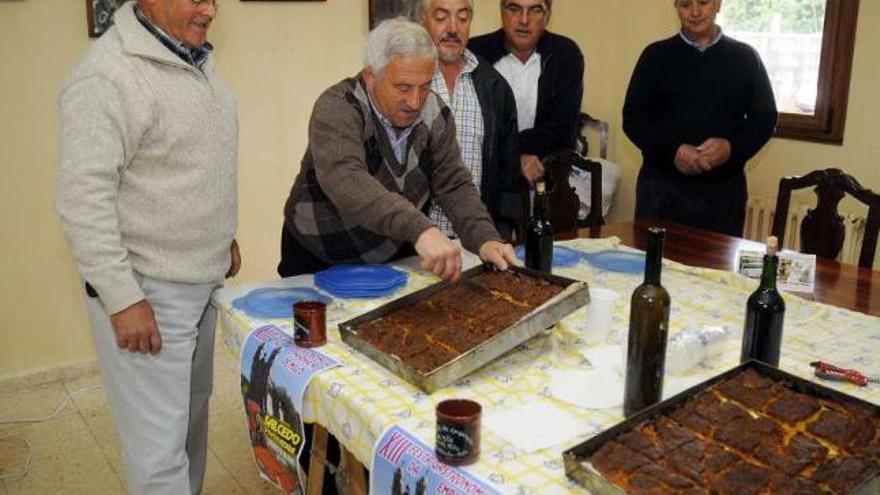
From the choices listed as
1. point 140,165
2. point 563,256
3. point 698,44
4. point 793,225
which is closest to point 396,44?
point 140,165

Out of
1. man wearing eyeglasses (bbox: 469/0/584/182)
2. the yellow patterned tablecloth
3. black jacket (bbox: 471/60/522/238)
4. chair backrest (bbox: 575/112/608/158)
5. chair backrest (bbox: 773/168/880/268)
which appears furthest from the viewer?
chair backrest (bbox: 575/112/608/158)

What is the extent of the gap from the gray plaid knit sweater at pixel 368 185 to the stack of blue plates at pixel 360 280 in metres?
0.09

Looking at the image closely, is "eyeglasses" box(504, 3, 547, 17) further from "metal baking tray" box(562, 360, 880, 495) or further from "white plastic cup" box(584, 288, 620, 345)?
"metal baking tray" box(562, 360, 880, 495)

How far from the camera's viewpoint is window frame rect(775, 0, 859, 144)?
3523 mm

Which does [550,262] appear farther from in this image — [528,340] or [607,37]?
[607,37]

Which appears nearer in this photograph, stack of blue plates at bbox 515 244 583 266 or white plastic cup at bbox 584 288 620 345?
white plastic cup at bbox 584 288 620 345

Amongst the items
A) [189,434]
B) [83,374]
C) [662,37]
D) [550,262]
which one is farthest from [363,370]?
[662,37]

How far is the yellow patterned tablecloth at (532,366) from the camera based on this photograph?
48.2 inches

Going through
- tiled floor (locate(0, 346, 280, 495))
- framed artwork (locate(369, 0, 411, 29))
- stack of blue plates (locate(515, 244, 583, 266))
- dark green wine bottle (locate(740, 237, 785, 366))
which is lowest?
tiled floor (locate(0, 346, 280, 495))

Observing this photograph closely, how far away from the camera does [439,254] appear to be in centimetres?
174

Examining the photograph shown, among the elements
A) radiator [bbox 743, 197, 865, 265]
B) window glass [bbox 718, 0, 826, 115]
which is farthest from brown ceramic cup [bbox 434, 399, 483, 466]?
window glass [bbox 718, 0, 826, 115]

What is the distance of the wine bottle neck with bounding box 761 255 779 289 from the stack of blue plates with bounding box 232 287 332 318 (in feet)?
3.09

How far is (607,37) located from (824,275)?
2.78 meters

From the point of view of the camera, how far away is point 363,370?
1496 mm
